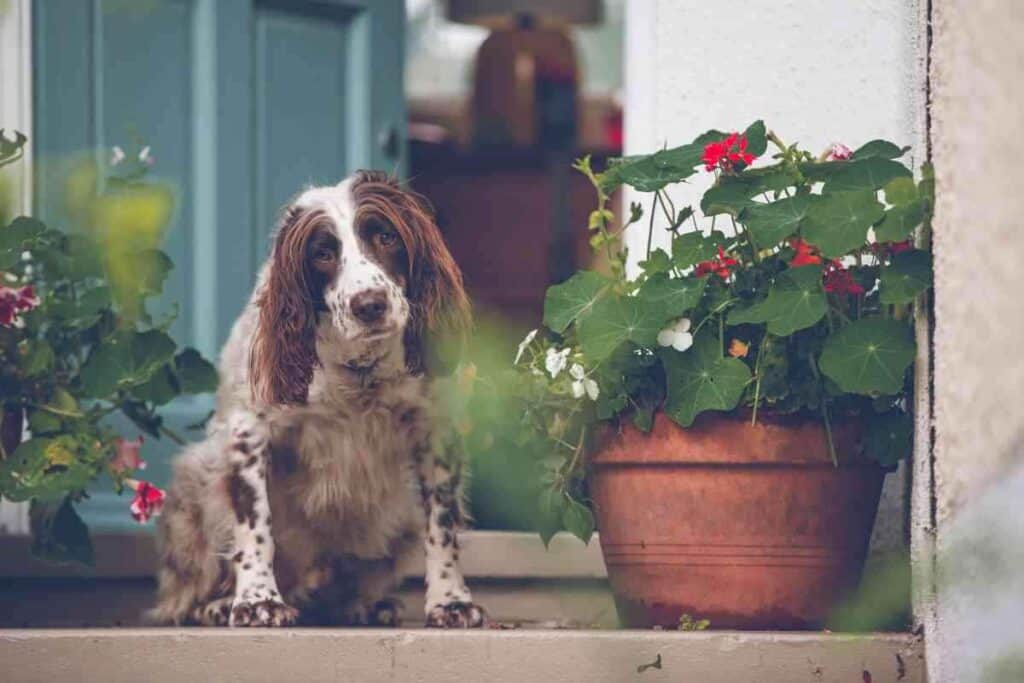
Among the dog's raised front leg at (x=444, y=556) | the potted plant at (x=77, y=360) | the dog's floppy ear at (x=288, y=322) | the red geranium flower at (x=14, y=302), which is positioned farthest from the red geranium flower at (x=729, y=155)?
the red geranium flower at (x=14, y=302)

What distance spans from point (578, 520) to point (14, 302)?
4.28ft

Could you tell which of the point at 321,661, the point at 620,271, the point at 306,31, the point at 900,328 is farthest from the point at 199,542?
the point at 306,31

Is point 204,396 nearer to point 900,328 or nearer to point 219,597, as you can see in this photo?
point 219,597

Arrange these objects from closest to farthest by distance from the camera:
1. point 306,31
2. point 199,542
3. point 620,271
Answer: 1. point 620,271
2. point 199,542
3. point 306,31

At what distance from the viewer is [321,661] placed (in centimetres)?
290

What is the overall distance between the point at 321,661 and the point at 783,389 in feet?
3.22

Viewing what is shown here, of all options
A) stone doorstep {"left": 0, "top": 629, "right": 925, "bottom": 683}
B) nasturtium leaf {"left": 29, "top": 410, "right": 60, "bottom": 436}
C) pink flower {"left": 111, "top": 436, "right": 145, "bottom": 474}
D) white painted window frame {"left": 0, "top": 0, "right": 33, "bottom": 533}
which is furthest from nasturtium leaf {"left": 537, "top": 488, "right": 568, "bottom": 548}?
white painted window frame {"left": 0, "top": 0, "right": 33, "bottom": 533}

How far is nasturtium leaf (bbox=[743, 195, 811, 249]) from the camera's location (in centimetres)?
295

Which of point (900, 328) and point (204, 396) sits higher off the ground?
point (900, 328)

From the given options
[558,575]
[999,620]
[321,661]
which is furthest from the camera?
[558,575]

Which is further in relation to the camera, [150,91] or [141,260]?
[150,91]

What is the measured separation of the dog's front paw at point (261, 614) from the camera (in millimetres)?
3291

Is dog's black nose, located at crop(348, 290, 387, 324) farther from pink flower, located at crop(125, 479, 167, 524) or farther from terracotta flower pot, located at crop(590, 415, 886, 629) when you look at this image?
pink flower, located at crop(125, 479, 167, 524)

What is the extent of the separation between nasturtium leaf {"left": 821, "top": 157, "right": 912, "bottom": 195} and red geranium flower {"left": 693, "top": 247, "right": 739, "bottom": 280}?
0.22 m
